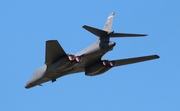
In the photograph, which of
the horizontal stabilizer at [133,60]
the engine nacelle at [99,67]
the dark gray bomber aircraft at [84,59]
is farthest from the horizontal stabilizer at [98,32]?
the horizontal stabilizer at [133,60]

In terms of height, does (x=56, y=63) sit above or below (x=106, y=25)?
below

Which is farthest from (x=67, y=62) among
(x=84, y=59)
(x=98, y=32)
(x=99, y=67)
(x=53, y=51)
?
(x=99, y=67)

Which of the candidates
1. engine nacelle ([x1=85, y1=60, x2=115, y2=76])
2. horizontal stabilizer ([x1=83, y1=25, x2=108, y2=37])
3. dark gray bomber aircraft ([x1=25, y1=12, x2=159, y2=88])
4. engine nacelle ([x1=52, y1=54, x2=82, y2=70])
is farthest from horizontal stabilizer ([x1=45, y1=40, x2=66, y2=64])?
engine nacelle ([x1=85, y1=60, x2=115, y2=76])

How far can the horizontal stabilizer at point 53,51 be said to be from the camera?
35.9 metres

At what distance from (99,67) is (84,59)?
282 centimetres

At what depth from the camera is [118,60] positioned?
42219mm

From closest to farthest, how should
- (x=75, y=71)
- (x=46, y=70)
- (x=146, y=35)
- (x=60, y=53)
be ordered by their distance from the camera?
(x=146, y=35) → (x=60, y=53) → (x=46, y=70) → (x=75, y=71)

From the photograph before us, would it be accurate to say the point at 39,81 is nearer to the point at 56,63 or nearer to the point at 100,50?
the point at 56,63

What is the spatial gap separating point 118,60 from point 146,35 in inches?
304

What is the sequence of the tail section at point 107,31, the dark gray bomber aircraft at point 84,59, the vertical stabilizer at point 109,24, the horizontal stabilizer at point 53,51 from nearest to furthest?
the horizontal stabilizer at point 53,51 < the tail section at point 107,31 < the dark gray bomber aircraft at point 84,59 < the vertical stabilizer at point 109,24

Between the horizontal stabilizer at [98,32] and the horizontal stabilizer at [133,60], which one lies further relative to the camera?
the horizontal stabilizer at [133,60]

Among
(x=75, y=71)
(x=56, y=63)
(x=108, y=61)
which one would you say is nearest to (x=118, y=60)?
(x=108, y=61)

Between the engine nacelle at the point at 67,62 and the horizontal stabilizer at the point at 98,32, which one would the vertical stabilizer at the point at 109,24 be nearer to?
the horizontal stabilizer at the point at 98,32

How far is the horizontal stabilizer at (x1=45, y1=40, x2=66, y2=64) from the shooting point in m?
35.9
